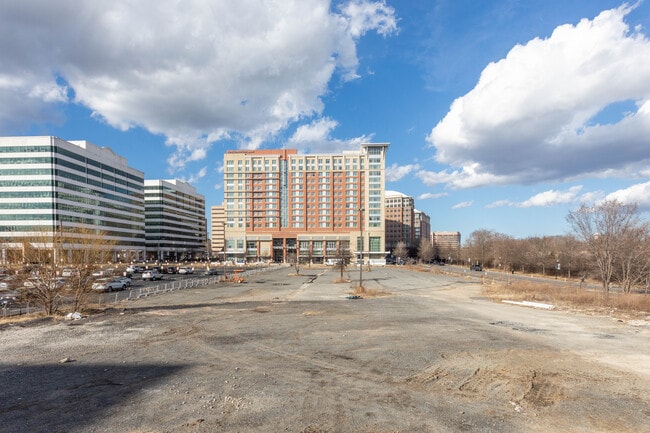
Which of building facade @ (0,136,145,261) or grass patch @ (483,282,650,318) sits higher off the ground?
building facade @ (0,136,145,261)

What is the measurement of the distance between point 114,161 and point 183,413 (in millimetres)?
140274

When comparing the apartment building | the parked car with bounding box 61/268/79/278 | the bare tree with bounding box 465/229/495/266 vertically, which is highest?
the apartment building

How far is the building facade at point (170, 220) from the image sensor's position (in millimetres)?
159375

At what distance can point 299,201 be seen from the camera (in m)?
150

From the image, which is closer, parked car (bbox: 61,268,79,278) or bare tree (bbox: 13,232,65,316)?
bare tree (bbox: 13,232,65,316)

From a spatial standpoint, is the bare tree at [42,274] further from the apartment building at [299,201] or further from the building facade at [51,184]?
the apartment building at [299,201]

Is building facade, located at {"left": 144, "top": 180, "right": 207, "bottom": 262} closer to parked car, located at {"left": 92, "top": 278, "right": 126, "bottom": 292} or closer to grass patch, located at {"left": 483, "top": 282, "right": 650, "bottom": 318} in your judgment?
parked car, located at {"left": 92, "top": 278, "right": 126, "bottom": 292}

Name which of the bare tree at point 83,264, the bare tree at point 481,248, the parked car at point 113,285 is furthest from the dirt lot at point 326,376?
the bare tree at point 481,248

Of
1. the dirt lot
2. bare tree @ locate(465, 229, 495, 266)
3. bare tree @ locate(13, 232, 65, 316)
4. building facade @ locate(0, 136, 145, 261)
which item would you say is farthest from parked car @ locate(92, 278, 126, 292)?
bare tree @ locate(465, 229, 495, 266)

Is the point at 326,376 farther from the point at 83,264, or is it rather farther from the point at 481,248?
the point at 481,248

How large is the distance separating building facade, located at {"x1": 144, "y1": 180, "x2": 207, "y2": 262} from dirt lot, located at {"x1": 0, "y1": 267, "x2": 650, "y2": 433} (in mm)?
154574

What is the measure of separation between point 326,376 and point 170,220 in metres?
174

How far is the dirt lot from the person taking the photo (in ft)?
24.6

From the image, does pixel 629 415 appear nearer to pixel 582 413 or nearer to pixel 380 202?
pixel 582 413
